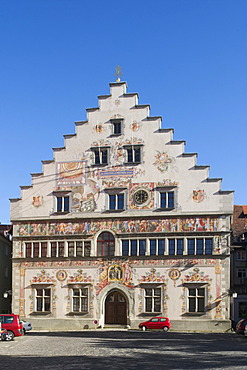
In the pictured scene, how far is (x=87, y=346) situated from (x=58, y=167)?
22.7 m

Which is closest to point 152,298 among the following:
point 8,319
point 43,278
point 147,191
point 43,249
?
point 147,191

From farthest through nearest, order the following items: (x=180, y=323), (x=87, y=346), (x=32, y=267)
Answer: (x=32, y=267), (x=180, y=323), (x=87, y=346)

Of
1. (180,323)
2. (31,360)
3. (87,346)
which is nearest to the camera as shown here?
(31,360)

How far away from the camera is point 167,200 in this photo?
152 feet

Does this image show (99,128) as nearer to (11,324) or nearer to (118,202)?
(118,202)

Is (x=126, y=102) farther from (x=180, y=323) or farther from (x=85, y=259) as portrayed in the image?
(x=180, y=323)

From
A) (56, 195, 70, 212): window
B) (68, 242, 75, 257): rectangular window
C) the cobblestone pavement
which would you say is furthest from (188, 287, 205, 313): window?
the cobblestone pavement

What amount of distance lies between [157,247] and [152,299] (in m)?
3.97

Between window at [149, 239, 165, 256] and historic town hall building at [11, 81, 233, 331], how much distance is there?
0.26 feet

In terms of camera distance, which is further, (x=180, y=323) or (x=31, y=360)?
(x=180, y=323)

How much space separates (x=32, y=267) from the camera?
47438 mm

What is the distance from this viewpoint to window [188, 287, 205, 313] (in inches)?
1751

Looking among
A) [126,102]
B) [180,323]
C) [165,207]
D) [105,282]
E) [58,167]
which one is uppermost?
[126,102]

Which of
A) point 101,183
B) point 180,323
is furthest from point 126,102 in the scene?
point 180,323
